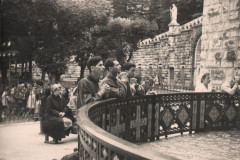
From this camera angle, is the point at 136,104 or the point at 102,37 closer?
the point at 136,104

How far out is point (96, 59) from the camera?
5.29 meters

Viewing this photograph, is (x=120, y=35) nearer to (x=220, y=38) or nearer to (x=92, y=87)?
(x=220, y=38)

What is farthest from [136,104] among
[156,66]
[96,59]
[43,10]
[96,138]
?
[156,66]

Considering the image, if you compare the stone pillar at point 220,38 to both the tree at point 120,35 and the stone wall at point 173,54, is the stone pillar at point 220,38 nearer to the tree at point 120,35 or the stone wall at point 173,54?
the stone wall at point 173,54

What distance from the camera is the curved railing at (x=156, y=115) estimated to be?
15.6ft

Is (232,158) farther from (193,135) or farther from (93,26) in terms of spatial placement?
(93,26)

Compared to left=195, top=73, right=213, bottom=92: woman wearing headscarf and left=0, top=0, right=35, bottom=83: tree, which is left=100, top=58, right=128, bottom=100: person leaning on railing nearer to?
left=195, top=73, right=213, bottom=92: woman wearing headscarf

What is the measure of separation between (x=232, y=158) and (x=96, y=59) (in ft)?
10.5

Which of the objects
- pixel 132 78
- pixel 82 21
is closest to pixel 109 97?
pixel 132 78

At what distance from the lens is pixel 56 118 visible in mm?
8359

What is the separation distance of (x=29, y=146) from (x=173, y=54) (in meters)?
24.1

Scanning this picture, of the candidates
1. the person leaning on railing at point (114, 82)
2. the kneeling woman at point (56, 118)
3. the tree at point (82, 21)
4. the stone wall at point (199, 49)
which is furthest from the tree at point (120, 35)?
the person leaning on railing at point (114, 82)

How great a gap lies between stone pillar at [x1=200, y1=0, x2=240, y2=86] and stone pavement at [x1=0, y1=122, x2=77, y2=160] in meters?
6.28

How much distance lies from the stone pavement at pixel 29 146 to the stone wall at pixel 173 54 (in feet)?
58.7
